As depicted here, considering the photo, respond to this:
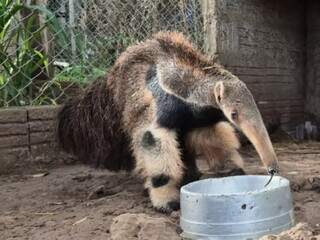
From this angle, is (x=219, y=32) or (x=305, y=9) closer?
(x=219, y=32)

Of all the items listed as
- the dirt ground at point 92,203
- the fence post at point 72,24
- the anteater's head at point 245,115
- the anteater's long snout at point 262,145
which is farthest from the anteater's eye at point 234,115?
the fence post at point 72,24

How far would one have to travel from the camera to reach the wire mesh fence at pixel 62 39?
4.98 meters

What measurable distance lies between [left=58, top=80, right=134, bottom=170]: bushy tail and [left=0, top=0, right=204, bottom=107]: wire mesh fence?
723 millimetres

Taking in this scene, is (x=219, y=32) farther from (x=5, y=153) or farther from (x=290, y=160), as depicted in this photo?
(x=5, y=153)

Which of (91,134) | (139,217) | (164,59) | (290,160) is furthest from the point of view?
(290,160)

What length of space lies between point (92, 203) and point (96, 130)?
0.62m

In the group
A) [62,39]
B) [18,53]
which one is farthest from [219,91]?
[18,53]

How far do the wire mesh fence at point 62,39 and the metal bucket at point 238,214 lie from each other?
2432mm

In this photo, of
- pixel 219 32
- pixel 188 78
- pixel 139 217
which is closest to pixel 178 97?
pixel 188 78

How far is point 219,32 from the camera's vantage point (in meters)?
5.70

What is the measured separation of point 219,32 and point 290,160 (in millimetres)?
1443

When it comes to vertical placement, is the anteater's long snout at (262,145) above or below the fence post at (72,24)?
below

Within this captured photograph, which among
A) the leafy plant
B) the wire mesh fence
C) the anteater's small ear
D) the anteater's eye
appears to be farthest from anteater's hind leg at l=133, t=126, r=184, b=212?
the leafy plant

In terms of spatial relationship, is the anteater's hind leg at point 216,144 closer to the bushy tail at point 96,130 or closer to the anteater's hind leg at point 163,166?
the anteater's hind leg at point 163,166
